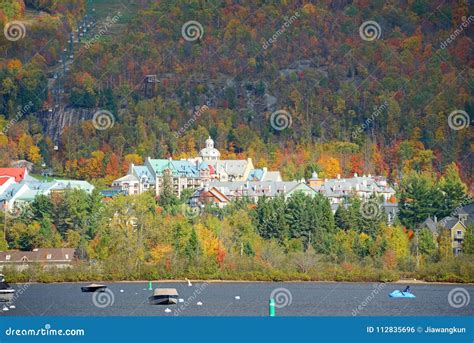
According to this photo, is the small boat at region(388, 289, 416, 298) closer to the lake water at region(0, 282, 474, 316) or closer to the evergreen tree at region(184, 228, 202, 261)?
the lake water at region(0, 282, 474, 316)

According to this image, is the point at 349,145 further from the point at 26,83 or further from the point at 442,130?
the point at 26,83

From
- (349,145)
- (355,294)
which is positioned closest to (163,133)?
(349,145)

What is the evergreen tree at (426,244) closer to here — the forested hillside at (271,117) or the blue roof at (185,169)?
the forested hillside at (271,117)

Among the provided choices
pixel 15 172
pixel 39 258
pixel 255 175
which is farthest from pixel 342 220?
pixel 15 172

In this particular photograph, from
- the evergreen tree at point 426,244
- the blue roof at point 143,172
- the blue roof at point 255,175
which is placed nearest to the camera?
the evergreen tree at point 426,244

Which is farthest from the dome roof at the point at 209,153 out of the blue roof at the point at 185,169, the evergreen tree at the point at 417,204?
the evergreen tree at the point at 417,204

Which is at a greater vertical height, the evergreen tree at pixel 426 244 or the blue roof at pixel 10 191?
the blue roof at pixel 10 191
